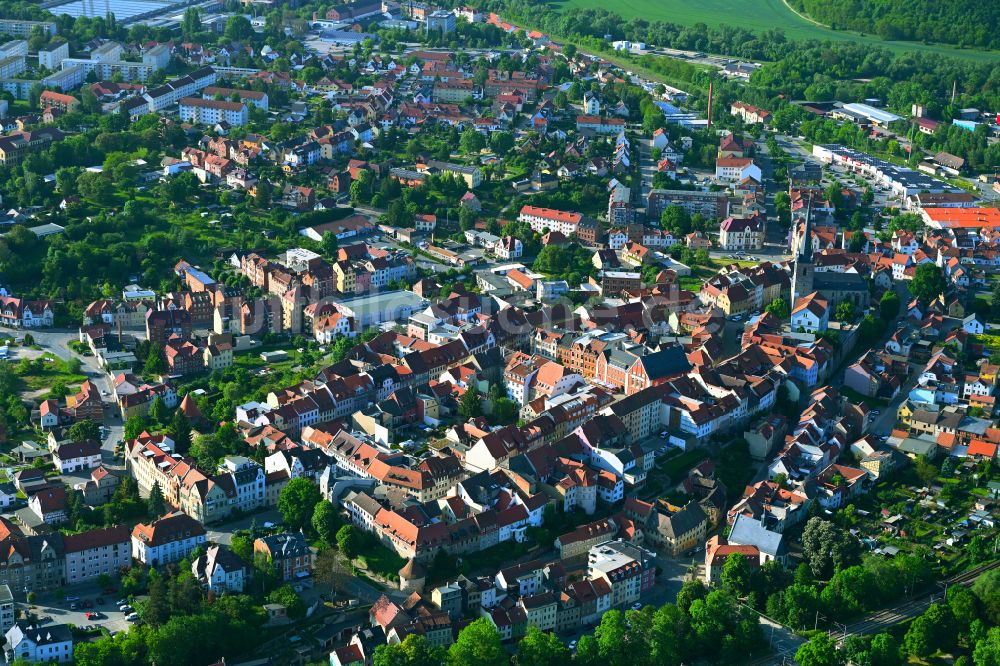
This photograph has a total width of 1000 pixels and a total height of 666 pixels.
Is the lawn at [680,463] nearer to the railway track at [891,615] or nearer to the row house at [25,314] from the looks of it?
the railway track at [891,615]

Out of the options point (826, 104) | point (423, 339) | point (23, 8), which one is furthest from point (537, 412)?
point (23, 8)

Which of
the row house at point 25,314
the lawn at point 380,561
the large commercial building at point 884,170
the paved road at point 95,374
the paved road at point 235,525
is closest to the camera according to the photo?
the lawn at point 380,561

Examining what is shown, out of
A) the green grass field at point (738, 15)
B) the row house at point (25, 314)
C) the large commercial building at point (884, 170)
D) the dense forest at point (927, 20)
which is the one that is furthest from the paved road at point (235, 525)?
the dense forest at point (927, 20)

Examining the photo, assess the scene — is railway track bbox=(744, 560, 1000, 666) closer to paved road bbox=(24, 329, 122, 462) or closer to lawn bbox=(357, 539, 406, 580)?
lawn bbox=(357, 539, 406, 580)

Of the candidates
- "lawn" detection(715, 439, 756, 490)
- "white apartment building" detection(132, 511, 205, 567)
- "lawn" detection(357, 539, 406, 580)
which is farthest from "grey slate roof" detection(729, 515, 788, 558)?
"white apartment building" detection(132, 511, 205, 567)

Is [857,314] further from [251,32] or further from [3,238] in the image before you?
[251,32]
